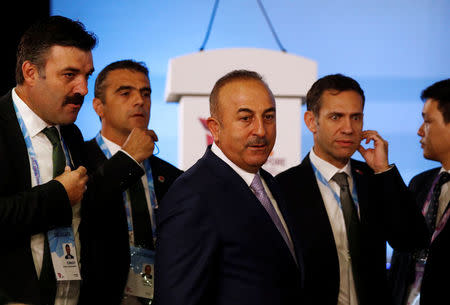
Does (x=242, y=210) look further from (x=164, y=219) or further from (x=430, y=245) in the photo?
(x=430, y=245)

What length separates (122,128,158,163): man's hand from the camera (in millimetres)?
2071

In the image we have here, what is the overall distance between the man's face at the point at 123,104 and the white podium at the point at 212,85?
1.10ft

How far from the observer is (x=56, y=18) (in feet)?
6.27

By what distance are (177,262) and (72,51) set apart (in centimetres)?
82

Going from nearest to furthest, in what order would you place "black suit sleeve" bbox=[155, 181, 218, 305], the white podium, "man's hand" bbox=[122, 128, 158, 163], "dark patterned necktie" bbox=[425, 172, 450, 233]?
"black suit sleeve" bbox=[155, 181, 218, 305] → "man's hand" bbox=[122, 128, 158, 163] → "dark patterned necktie" bbox=[425, 172, 450, 233] → the white podium

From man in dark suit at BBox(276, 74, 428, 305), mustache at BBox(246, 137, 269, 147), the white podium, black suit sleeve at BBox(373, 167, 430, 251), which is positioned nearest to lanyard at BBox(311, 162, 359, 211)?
man in dark suit at BBox(276, 74, 428, 305)

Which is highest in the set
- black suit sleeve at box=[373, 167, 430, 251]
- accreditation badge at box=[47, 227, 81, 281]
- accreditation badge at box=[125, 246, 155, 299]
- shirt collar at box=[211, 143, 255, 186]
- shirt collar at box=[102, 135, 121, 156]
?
shirt collar at box=[102, 135, 121, 156]

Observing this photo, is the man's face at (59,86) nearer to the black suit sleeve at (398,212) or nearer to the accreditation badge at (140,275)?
the accreditation badge at (140,275)

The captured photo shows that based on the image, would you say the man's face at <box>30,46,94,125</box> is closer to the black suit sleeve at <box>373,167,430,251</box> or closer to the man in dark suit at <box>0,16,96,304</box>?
the man in dark suit at <box>0,16,96,304</box>

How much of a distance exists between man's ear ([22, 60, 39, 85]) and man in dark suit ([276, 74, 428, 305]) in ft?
3.46

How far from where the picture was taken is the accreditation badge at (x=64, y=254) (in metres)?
1.74

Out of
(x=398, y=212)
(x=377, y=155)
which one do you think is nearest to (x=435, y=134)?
(x=377, y=155)

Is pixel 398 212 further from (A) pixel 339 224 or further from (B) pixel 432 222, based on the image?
(B) pixel 432 222

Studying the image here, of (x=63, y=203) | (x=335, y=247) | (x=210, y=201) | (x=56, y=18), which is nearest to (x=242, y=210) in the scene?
(x=210, y=201)
